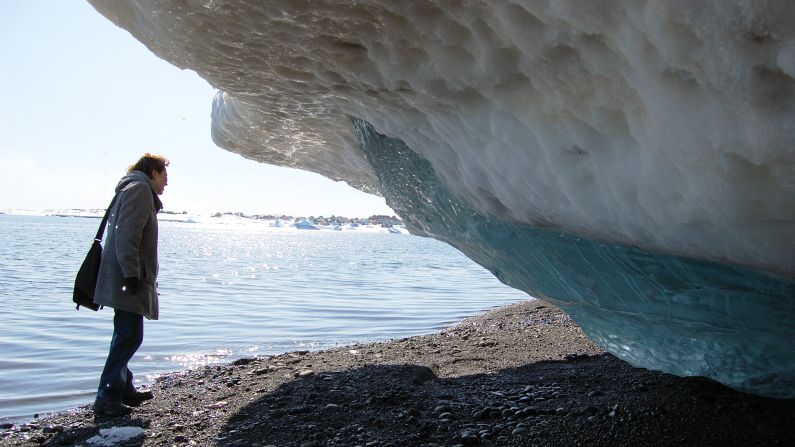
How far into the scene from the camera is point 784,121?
187 cm

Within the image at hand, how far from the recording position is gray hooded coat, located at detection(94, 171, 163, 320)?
470 centimetres

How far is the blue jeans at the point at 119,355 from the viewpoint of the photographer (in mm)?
4633

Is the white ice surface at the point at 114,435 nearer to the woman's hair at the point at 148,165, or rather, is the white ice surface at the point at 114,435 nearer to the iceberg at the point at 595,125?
the woman's hair at the point at 148,165

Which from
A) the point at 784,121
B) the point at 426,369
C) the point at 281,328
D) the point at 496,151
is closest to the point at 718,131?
the point at 784,121

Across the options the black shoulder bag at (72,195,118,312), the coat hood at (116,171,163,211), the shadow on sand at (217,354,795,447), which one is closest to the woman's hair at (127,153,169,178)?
the coat hood at (116,171,163,211)

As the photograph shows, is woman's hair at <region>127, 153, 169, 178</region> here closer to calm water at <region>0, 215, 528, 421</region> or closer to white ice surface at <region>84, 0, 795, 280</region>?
white ice surface at <region>84, 0, 795, 280</region>

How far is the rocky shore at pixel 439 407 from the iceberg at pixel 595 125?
32 centimetres

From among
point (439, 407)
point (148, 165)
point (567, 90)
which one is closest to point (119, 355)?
point (148, 165)

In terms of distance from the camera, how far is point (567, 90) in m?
2.54

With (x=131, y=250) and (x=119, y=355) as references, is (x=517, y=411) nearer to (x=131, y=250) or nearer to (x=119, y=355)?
(x=119, y=355)

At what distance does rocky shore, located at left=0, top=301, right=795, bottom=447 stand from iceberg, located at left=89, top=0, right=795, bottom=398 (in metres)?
0.32

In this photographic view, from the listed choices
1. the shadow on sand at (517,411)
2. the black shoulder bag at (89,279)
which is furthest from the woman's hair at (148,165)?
the shadow on sand at (517,411)

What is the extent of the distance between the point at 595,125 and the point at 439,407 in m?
2.48

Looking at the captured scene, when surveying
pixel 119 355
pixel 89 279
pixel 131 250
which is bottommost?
pixel 119 355
